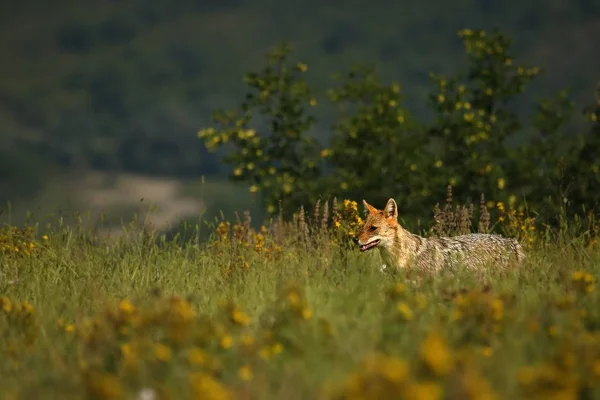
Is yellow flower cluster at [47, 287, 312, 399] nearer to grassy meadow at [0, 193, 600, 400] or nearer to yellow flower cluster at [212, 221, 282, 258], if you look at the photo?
grassy meadow at [0, 193, 600, 400]

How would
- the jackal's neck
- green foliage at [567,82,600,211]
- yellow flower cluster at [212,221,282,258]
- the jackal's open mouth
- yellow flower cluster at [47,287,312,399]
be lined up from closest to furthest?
1. yellow flower cluster at [47,287,312,399]
2. the jackal's open mouth
3. the jackal's neck
4. yellow flower cluster at [212,221,282,258]
5. green foliage at [567,82,600,211]

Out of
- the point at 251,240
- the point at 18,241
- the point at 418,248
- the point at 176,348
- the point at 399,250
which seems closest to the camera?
the point at 176,348

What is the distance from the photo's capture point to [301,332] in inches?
209

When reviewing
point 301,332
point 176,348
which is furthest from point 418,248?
point 176,348

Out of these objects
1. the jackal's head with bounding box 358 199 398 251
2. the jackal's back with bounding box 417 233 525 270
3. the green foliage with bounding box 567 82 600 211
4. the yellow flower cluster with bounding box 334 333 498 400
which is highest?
the green foliage with bounding box 567 82 600 211

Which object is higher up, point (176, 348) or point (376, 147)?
point (376, 147)

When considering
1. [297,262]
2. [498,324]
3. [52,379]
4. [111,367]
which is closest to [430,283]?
[498,324]

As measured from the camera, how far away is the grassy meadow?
441 centimetres

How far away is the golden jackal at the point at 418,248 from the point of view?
936 cm

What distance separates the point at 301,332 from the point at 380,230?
423 centimetres

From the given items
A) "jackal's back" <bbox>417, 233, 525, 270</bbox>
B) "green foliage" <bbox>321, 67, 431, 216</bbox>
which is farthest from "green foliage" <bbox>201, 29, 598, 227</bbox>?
"jackal's back" <bbox>417, 233, 525, 270</bbox>

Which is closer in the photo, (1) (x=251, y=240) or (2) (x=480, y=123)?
(1) (x=251, y=240)

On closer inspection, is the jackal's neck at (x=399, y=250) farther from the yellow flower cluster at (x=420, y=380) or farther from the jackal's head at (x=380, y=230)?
the yellow flower cluster at (x=420, y=380)

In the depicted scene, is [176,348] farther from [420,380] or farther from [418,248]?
[418,248]
